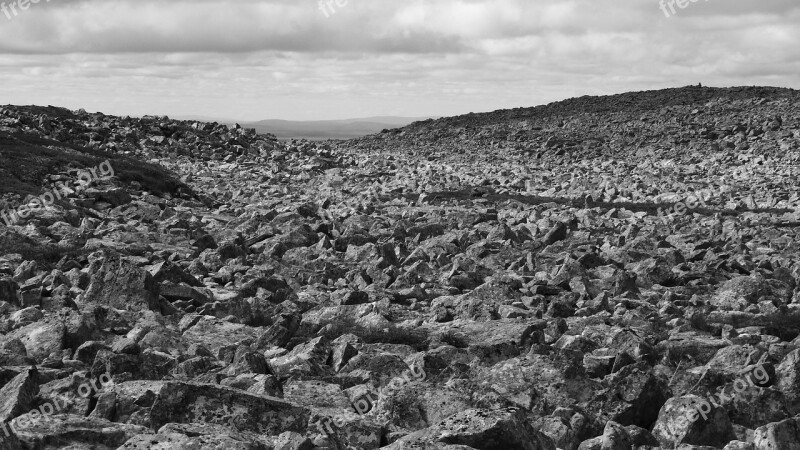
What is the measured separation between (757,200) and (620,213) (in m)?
5.48

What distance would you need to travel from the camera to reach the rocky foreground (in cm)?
911

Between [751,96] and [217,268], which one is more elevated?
[751,96]

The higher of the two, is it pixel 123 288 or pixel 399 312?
pixel 123 288

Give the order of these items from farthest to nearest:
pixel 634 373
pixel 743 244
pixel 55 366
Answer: pixel 743 244 → pixel 55 366 → pixel 634 373

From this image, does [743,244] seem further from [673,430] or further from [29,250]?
[29,250]

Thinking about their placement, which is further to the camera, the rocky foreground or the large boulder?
the large boulder

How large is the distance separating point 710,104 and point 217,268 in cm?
4904

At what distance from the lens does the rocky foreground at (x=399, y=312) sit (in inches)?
359

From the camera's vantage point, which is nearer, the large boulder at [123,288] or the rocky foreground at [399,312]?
the rocky foreground at [399,312]

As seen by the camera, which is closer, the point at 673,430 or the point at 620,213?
the point at 673,430

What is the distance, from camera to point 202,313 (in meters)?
15.4

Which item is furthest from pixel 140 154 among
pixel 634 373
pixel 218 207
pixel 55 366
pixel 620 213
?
pixel 634 373

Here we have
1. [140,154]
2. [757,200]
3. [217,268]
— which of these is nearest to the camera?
[217,268]

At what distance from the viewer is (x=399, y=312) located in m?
15.7
